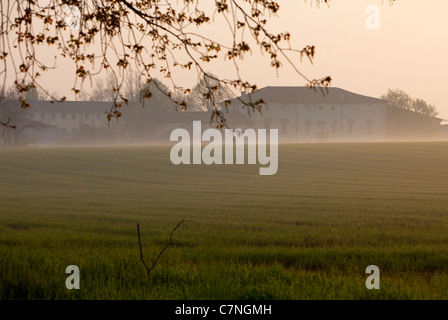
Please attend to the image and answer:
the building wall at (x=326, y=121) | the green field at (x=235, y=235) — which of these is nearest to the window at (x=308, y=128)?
the building wall at (x=326, y=121)

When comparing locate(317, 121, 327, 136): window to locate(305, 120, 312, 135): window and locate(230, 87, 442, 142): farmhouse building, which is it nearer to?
locate(230, 87, 442, 142): farmhouse building

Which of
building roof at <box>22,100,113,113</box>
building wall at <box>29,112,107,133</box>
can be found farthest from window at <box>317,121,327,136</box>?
building wall at <box>29,112,107,133</box>

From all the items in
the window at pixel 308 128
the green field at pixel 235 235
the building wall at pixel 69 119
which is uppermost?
the building wall at pixel 69 119

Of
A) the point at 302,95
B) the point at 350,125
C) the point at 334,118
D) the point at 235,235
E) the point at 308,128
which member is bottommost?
the point at 235,235

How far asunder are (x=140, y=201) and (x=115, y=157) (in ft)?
124

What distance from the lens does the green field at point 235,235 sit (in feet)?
22.0

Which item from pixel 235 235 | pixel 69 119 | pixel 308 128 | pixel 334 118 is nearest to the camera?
pixel 235 235

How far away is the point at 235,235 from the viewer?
14.2 meters

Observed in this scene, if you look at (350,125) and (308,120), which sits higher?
(308,120)

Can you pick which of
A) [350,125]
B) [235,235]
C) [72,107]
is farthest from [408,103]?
[235,235]

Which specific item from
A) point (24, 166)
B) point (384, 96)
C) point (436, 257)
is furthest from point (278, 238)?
point (384, 96)

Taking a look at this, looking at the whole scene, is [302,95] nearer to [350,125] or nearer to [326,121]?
[326,121]

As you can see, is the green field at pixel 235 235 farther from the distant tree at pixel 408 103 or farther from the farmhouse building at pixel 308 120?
the distant tree at pixel 408 103
